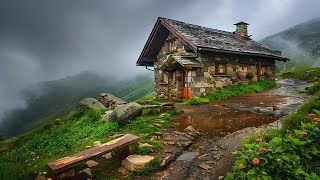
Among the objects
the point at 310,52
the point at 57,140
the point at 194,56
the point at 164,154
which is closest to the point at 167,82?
the point at 194,56

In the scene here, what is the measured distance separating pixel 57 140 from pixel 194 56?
12.0m

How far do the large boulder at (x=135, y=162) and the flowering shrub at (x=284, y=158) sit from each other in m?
2.00

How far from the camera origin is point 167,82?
67.1 ft

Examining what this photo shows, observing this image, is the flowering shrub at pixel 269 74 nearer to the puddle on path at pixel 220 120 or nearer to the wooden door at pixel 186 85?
the wooden door at pixel 186 85

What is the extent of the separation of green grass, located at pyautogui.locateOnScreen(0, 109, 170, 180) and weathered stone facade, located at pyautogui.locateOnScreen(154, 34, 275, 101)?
323 inches

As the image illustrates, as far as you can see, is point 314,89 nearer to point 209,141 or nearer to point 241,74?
point 241,74

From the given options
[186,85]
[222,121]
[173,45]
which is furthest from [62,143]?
[173,45]

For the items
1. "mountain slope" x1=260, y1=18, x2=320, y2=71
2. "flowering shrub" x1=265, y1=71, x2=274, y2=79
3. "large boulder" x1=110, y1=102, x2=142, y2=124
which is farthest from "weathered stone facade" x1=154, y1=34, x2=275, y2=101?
"mountain slope" x1=260, y1=18, x2=320, y2=71

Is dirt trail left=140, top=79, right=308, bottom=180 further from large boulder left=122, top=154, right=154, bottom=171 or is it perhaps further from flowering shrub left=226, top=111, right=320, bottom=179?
flowering shrub left=226, top=111, right=320, bottom=179

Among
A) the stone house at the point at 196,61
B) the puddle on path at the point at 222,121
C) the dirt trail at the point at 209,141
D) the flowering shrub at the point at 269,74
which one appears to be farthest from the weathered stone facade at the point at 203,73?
the puddle on path at the point at 222,121

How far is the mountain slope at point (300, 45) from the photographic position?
123312 mm

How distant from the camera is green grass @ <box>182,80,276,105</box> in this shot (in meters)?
14.4

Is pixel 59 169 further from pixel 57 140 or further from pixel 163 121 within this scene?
pixel 163 121

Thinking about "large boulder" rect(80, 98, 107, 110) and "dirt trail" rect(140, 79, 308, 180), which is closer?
"dirt trail" rect(140, 79, 308, 180)
